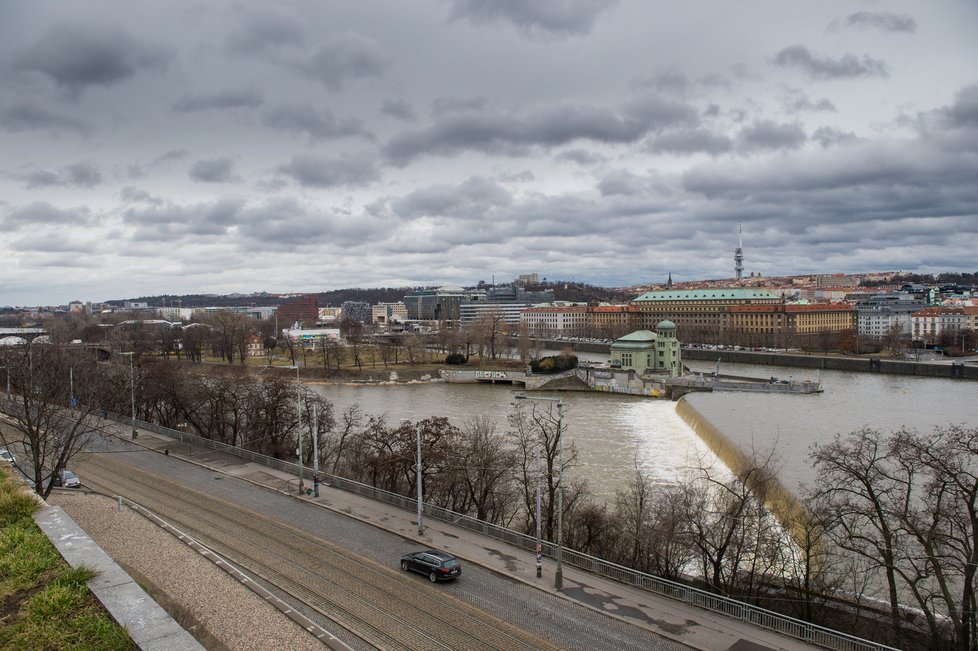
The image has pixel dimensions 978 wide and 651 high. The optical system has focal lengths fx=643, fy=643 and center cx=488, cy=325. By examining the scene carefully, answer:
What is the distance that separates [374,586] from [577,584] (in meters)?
5.49

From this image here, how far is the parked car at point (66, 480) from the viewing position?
2633cm

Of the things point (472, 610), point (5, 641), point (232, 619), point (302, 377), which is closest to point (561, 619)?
point (472, 610)

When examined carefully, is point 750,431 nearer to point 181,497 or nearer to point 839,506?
point 839,506

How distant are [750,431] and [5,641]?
4415 centimetres

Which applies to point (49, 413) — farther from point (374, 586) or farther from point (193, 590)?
point (374, 586)

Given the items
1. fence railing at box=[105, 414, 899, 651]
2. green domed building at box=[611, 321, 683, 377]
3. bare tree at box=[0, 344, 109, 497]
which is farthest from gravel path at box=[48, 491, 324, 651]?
green domed building at box=[611, 321, 683, 377]

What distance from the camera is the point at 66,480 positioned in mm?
26922

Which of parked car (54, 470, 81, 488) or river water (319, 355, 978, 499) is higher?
parked car (54, 470, 81, 488)

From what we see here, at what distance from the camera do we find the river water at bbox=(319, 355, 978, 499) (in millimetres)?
36312

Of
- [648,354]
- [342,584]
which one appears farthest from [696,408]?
[342,584]

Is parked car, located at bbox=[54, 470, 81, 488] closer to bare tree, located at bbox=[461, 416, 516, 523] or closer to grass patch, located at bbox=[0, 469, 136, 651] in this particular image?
bare tree, located at bbox=[461, 416, 516, 523]

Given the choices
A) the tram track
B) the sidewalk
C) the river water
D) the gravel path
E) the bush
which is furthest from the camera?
the bush

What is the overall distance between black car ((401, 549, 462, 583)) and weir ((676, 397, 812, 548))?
9.62 meters

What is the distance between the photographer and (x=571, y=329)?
175 meters
